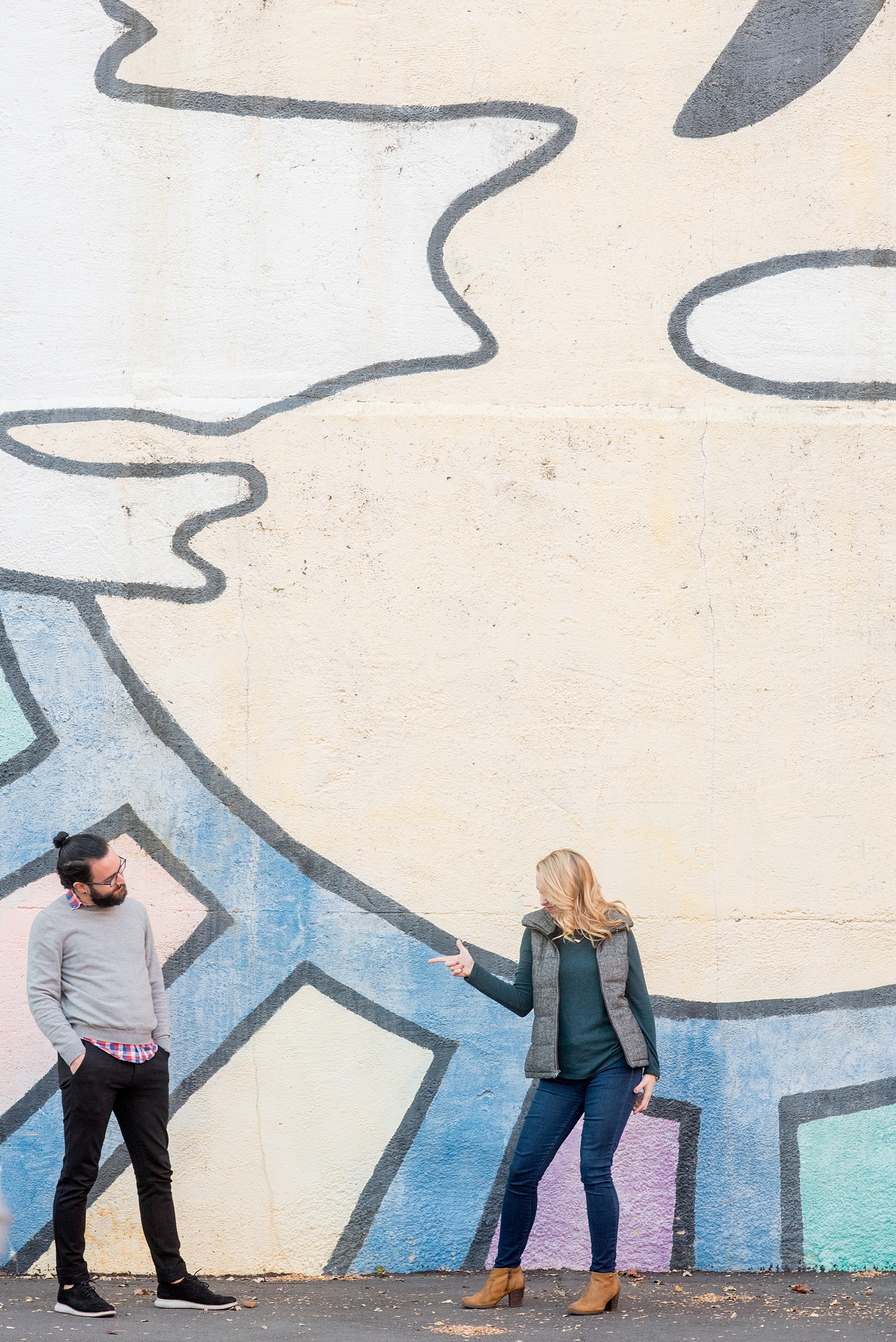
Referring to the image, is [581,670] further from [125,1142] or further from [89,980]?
[125,1142]

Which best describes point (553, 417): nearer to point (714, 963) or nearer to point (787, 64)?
point (787, 64)

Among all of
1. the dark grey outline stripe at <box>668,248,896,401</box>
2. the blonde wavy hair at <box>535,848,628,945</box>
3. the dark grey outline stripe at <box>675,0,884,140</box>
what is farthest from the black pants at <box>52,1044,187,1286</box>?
the dark grey outline stripe at <box>675,0,884,140</box>

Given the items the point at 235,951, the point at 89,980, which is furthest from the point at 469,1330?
the point at 89,980

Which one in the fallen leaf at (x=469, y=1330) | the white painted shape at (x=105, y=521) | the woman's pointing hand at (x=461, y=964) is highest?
the white painted shape at (x=105, y=521)

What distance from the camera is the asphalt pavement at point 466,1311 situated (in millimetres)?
3842

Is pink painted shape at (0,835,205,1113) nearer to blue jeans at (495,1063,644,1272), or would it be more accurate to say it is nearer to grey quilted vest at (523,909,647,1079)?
grey quilted vest at (523,909,647,1079)

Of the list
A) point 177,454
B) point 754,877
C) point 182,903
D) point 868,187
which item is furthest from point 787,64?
point 182,903

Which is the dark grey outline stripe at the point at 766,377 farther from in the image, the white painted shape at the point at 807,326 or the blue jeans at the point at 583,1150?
the blue jeans at the point at 583,1150

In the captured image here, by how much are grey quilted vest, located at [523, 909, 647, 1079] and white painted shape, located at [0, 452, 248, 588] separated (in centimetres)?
184

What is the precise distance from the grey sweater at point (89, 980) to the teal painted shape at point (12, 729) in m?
0.80

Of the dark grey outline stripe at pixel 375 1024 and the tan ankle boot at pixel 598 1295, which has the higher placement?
the dark grey outline stripe at pixel 375 1024

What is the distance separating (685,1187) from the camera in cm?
453

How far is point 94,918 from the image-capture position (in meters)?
4.13

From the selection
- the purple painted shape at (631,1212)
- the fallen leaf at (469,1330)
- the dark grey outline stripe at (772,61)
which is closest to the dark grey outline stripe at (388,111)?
the dark grey outline stripe at (772,61)
